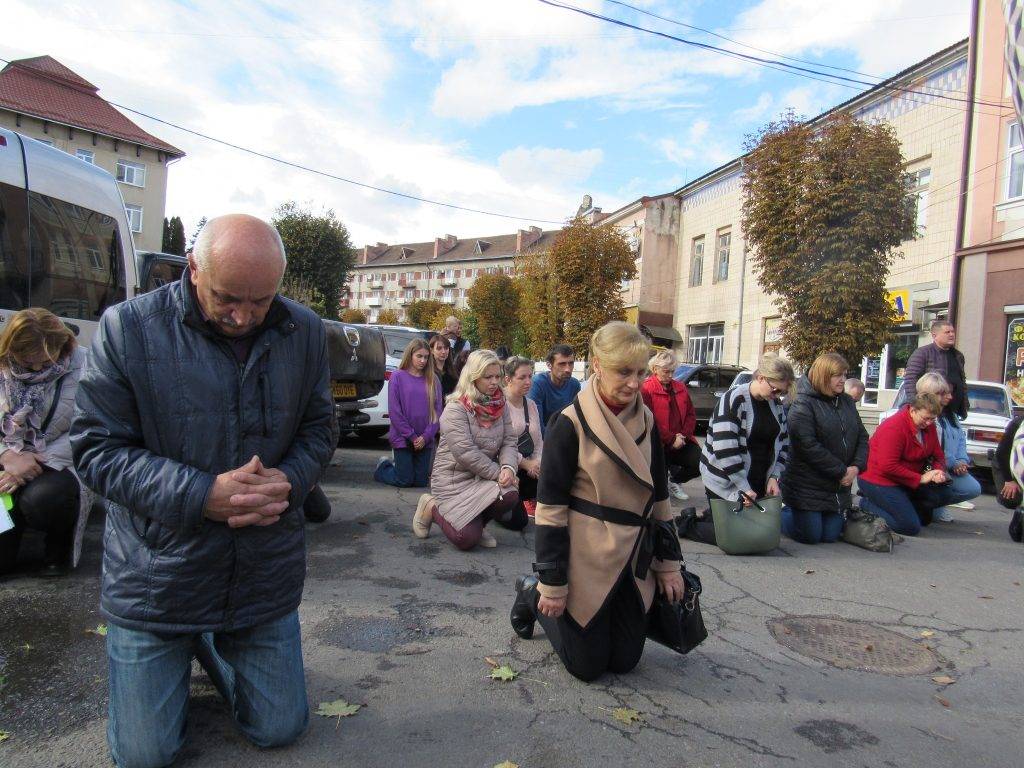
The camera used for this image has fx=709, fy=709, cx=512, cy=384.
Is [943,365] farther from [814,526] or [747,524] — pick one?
[747,524]

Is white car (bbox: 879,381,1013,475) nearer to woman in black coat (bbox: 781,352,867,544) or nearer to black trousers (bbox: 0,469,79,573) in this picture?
woman in black coat (bbox: 781,352,867,544)

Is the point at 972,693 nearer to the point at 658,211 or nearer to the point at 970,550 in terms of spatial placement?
the point at 970,550

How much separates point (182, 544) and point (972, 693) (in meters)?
3.70

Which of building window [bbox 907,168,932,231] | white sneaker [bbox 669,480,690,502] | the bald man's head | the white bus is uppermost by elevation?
building window [bbox 907,168,932,231]

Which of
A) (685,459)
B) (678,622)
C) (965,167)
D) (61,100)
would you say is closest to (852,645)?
(678,622)

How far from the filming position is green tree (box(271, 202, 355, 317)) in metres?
38.8

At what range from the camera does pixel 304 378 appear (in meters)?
2.69

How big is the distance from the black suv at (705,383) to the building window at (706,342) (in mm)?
12383

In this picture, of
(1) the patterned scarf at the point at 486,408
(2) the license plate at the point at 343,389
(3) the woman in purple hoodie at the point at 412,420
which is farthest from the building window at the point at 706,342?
(1) the patterned scarf at the point at 486,408

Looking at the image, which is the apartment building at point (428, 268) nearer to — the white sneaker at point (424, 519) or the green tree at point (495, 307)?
the green tree at point (495, 307)

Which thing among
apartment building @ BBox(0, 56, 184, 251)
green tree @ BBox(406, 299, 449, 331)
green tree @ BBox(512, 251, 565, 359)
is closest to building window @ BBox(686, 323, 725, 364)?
green tree @ BBox(512, 251, 565, 359)

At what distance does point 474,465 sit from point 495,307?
49098 mm

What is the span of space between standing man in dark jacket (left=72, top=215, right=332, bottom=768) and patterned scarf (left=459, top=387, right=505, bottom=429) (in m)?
3.22

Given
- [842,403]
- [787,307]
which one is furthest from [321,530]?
[787,307]
